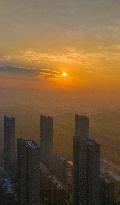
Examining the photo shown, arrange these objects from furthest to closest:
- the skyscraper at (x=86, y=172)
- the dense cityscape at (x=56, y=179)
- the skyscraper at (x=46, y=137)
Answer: the skyscraper at (x=46, y=137)
the skyscraper at (x=86, y=172)
the dense cityscape at (x=56, y=179)

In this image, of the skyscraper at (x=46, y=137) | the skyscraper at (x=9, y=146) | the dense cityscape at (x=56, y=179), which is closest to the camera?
the dense cityscape at (x=56, y=179)

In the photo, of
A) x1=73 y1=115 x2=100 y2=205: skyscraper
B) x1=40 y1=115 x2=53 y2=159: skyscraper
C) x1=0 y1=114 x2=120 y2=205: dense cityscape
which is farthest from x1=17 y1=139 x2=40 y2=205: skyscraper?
x1=40 y1=115 x2=53 y2=159: skyscraper

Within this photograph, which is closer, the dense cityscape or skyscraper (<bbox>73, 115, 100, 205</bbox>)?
the dense cityscape

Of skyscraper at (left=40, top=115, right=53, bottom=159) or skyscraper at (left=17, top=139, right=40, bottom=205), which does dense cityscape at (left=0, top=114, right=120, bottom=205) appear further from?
skyscraper at (left=40, top=115, right=53, bottom=159)

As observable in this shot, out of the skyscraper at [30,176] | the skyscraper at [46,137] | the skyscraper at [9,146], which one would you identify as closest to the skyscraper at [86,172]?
the skyscraper at [30,176]

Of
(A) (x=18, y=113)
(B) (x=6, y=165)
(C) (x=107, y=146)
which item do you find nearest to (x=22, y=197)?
(B) (x=6, y=165)

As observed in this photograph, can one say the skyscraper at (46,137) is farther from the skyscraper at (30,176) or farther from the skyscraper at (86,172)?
the skyscraper at (30,176)

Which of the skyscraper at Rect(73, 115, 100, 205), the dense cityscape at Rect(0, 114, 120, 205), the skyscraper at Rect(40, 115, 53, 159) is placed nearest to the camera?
the dense cityscape at Rect(0, 114, 120, 205)
